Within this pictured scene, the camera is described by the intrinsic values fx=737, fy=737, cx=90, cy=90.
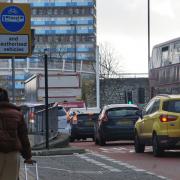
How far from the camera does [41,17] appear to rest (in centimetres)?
16025

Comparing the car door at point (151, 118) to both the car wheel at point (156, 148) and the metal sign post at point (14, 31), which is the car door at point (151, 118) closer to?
the car wheel at point (156, 148)

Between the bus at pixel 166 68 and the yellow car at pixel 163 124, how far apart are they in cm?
794

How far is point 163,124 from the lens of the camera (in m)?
19.4

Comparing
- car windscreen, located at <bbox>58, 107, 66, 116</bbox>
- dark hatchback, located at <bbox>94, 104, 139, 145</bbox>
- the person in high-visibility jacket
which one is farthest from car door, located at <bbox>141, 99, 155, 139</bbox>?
car windscreen, located at <bbox>58, 107, 66, 116</bbox>

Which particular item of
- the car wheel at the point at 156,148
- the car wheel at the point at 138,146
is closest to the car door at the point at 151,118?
the car wheel at the point at 156,148

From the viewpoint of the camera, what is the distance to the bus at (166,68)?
96.1 ft

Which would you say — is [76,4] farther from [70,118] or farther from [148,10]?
[70,118]

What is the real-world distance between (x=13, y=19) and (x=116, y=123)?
10297mm

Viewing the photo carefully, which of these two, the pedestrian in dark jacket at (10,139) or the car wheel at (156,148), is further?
the car wheel at (156,148)

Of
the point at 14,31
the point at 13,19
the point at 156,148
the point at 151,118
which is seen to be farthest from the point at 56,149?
the point at 13,19

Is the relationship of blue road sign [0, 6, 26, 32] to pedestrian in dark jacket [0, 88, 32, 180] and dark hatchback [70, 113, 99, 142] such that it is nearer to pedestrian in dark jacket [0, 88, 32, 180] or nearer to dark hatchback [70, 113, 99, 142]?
pedestrian in dark jacket [0, 88, 32, 180]

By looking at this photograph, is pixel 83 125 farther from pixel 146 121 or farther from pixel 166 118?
pixel 166 118

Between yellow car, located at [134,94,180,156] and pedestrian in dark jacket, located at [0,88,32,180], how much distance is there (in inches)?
435

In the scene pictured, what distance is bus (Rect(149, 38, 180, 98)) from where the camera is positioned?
96.1ft
